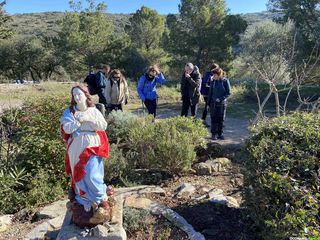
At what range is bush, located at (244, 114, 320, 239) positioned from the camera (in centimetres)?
355

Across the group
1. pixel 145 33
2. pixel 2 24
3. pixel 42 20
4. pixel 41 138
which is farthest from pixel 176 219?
pixel 42 20

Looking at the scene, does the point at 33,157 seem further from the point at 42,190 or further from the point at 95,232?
the point at 95,232

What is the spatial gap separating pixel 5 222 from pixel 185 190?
2.45 meters

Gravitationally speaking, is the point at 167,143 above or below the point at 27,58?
below

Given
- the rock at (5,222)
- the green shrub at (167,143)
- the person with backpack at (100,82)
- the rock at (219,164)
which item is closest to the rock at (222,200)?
the green shrub at (167,143)

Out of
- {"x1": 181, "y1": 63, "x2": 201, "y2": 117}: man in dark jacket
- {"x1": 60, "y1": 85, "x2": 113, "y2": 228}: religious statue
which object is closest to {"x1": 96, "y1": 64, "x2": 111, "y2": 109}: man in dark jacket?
{"x1": 181, "y1": 63, "x2": 201, "y2": 117}: man in dark jacket

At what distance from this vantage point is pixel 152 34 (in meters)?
33.0

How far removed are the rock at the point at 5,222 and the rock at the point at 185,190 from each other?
7.44 ft

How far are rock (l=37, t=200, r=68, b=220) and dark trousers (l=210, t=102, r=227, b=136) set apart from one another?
3.82 metres

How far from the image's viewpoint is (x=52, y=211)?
5242mm

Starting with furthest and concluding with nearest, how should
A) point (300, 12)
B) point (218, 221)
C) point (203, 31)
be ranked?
point (203, 31) < point (300, 12) < point (218, 221)

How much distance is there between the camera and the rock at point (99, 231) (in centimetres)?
393

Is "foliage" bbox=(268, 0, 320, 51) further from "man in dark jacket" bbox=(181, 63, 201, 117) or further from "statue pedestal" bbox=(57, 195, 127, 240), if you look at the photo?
"statue pedestal" bbox=(57, 195, 127, 240)

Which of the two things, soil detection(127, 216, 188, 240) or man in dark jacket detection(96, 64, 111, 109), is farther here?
man in dark jacket detection(96, 64, 111, 109)
